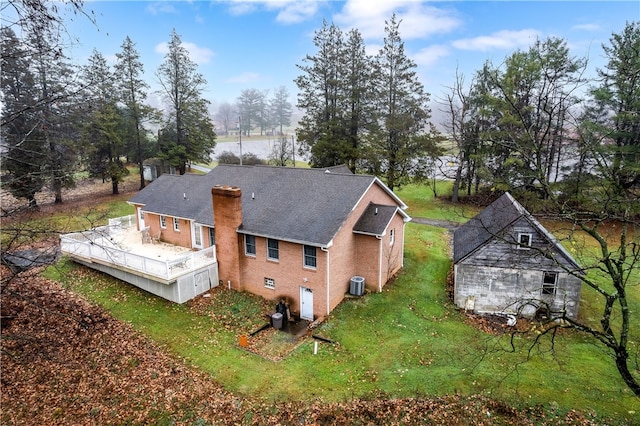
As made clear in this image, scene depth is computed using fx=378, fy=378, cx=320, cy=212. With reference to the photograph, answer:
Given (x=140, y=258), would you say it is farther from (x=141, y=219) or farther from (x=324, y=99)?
(x=324, y=99)

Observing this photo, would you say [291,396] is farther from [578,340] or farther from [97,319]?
[578,340]

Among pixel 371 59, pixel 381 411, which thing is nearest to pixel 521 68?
pixel 371 59

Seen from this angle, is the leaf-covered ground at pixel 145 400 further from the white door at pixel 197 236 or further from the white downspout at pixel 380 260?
the white downspout at pixel 380 260

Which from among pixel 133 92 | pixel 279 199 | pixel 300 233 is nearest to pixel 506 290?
pixel 300 233

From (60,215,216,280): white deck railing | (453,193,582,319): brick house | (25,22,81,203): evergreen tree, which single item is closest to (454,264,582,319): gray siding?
(453,193,582,319): brick house

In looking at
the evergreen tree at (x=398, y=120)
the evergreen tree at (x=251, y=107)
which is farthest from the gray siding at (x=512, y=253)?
the evergreen tree at (x=251, y=107)

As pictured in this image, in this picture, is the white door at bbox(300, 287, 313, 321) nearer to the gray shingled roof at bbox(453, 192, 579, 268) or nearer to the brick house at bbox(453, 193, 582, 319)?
the brick house at bbox(453, 193, 582, 319)
